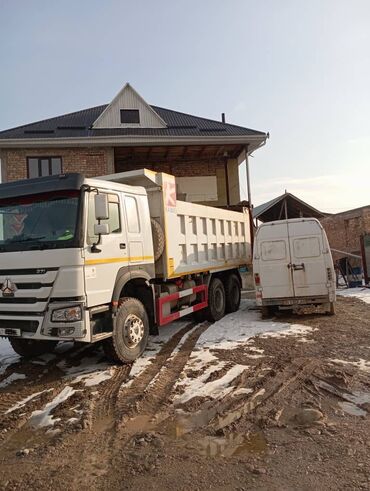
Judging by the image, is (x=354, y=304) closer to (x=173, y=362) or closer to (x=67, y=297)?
(x=173, y=362)

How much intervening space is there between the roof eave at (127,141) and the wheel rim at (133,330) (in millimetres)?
10240

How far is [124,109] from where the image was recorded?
1755cm

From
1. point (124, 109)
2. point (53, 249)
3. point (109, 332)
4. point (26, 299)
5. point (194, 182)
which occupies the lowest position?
point (109, 332)

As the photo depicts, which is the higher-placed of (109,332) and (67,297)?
(67,297)

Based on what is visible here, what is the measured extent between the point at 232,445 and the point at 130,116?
15994 millimetres

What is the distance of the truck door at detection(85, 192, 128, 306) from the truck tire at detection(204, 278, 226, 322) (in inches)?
148

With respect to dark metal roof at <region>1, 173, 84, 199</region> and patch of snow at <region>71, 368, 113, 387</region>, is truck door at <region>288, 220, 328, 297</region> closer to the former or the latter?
patch of snow at <region>71, 368, 113, 387</region>

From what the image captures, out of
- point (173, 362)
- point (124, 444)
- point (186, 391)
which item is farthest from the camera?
point (173, 362)

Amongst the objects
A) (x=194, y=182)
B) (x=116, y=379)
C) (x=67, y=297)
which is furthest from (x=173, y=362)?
(x=194, y=182)

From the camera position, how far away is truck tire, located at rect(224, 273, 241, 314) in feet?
35.7

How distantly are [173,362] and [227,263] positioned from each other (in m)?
4.76

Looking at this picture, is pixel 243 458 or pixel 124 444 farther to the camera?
pixel 124 444

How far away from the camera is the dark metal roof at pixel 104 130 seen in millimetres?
15734

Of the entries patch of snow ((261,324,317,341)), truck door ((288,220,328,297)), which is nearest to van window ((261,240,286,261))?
truck door ((288,220,328,297))
